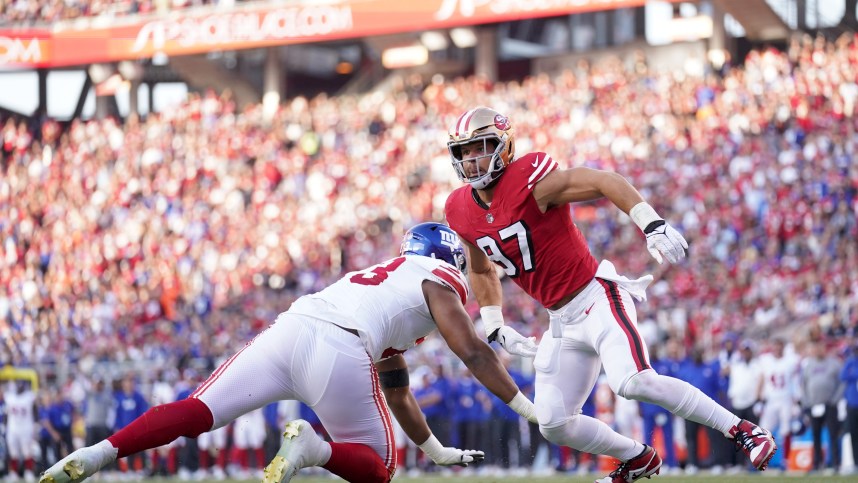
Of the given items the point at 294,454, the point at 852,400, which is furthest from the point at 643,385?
the point at 852,400

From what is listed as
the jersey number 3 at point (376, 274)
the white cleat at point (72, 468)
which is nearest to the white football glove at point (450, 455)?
the jersey number 3 at point (376, 274)

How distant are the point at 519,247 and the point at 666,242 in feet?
3.01

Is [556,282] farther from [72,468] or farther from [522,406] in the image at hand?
[72,468]

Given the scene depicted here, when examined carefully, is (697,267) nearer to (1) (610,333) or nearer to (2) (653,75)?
(2) (653,75)

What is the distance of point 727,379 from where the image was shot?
42.8 ft

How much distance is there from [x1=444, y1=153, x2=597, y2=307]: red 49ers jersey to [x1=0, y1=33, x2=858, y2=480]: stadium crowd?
6.61m

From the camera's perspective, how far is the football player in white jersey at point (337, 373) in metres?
5.41

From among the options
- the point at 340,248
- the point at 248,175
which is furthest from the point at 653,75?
the point at 248,175

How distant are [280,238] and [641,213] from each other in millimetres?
16630

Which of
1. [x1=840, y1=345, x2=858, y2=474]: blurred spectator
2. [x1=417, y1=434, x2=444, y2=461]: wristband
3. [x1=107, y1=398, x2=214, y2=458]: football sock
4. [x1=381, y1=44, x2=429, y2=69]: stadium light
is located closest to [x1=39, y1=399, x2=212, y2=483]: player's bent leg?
[x1=107, y1=398, x2=214, y2=458]: football sock

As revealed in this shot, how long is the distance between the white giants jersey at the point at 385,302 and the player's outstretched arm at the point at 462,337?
0.20 feet

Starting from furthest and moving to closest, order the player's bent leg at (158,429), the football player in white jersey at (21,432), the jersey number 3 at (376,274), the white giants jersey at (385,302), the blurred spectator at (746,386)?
the football player in white jersey at (21,432) < the blurred spectator at (746,386) < the jersey number 3 at (376,274) < the white giants jersey at (385,302) < the player's bent leg at (158,429)

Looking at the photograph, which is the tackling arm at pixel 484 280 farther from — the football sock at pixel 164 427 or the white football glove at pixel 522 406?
the football sock at pixel 164 427

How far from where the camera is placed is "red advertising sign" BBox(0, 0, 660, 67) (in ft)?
81.9
